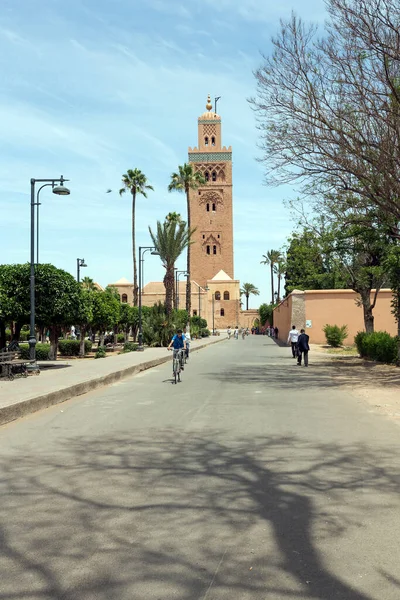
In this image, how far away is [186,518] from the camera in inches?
186

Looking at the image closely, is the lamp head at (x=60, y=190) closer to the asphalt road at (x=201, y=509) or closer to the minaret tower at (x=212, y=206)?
the asphalt road at (x=201, y=509)

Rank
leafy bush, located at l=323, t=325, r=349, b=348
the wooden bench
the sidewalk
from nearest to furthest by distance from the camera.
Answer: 1. the sidewalk
2. the wooden bench
3. leafy bush, located at l=323, t=325, r=349, b=348

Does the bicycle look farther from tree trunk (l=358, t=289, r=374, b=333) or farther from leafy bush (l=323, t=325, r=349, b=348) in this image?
leafy bush (l=323, t=325, r=349, b=348)

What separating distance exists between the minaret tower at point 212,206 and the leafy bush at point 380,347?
100909mm

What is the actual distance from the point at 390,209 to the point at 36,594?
15410 mm

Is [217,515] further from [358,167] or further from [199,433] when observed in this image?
[358,167]

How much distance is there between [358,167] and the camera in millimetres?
16953

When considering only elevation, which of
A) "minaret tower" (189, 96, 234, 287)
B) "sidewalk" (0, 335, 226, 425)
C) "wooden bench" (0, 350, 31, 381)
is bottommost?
"sidewalk" (0, 335, 226, 425)

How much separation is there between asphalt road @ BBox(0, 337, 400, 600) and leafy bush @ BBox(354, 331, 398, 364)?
46.7 ft

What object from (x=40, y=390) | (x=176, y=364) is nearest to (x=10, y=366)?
(x=40, y=390)

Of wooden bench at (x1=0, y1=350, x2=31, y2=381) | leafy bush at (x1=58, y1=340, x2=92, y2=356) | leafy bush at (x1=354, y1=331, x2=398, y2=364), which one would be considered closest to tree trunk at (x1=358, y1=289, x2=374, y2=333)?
leafy bush at (x1=354, y1=331, x2=398, y2=364)

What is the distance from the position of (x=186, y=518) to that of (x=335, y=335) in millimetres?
37495

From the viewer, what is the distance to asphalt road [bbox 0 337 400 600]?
358 centimetres

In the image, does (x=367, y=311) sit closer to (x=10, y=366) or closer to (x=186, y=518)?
(x=10, y=366)
